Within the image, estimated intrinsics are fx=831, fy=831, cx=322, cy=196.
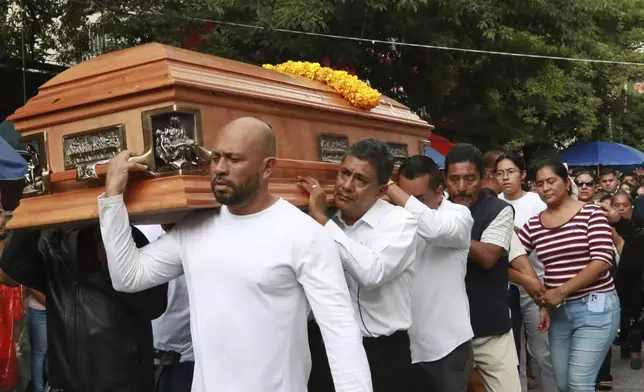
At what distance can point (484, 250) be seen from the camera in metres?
4.21

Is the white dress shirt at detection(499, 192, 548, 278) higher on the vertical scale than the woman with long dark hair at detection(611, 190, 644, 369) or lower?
higher

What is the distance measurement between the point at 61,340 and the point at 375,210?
4.36ft

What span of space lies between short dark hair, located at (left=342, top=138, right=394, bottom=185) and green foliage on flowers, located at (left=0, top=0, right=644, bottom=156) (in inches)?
193

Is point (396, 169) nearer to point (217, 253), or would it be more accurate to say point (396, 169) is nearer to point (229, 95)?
point (229, 95)

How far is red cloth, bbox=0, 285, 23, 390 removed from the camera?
15.8 ft

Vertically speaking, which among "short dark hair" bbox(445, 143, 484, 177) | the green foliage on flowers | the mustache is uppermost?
the green foliage on flowers

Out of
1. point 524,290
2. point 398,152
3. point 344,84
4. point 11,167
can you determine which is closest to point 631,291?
point 524,290

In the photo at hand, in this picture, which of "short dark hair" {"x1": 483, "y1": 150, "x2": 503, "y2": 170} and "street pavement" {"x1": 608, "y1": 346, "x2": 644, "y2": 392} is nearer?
"short dark hair" {"x1": 483, "y1": 150, "x2": 503, "y2": 170}

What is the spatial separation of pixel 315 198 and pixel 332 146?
0.53 meters

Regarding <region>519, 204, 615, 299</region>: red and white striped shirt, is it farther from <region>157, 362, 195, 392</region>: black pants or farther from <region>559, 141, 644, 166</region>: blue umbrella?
<region>559, 141, 644, 166</region>: blue umbrella

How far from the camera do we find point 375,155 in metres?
3.32

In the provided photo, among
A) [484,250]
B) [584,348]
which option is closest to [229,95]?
[484,250]

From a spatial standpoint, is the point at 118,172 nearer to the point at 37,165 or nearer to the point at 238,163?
the point at 238,163

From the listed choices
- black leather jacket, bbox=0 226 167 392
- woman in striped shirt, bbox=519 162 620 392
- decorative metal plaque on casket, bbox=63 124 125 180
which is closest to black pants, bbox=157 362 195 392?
black leather jacket, bbox=0 226 167 392
